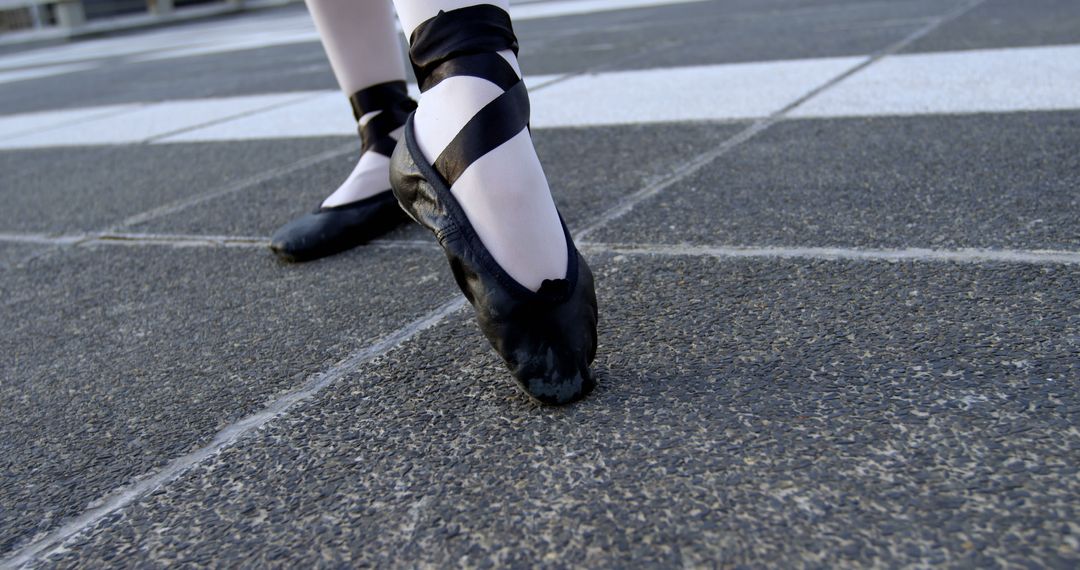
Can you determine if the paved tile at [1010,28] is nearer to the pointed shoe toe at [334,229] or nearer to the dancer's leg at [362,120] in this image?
the dancer's leg at [362,120]

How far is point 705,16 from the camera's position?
235 inches

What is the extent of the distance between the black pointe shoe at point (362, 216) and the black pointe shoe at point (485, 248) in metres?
0.70

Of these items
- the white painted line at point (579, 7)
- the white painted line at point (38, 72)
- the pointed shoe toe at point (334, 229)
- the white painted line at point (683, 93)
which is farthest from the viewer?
the white painted line at point (38, 72)

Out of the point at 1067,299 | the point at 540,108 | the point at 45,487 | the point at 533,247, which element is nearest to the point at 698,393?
the point at 533,247

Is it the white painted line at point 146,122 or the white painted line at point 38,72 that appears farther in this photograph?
the white painted line at point 38,72

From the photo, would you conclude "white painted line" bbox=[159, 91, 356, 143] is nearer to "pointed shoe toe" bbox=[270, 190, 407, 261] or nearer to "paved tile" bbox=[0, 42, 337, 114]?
"paved tile" bbox=[0, 42, 337, 114]

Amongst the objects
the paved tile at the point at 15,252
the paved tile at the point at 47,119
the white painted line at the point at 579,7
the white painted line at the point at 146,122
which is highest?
the paved tile at the point at 15,252

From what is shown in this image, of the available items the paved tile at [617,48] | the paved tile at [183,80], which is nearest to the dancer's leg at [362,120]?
the paved tile at [617,48]

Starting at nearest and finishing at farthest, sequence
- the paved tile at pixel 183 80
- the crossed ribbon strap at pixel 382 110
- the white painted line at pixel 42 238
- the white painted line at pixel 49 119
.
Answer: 1. the crossed ribbon strap at pixel 382 110
2. the white painted line at pixel 42 238
3. the white painted line at pixel 49 119
4. the paved tile at pixel 183 80

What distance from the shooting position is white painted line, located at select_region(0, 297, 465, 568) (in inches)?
40.3

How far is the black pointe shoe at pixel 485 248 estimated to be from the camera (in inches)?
45.9

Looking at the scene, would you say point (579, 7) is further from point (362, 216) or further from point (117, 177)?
point (362, 216)

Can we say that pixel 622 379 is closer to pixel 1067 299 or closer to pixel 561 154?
pixel 1067 299

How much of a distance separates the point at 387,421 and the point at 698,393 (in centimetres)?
38
